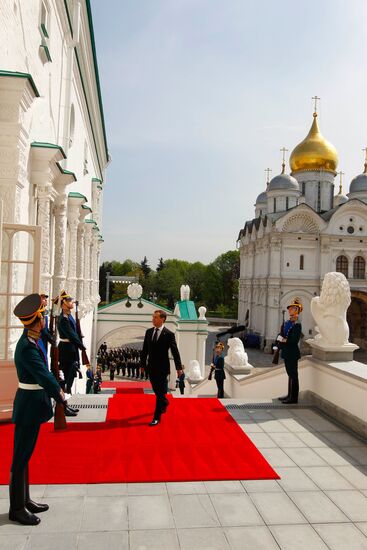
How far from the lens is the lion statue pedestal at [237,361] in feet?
34.8

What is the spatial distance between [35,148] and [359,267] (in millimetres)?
34642

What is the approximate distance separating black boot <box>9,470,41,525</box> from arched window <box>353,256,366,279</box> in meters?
36.9

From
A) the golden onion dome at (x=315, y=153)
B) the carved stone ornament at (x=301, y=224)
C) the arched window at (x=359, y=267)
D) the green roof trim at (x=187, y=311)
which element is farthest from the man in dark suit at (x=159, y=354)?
the golden onion dome at (x=315, y=153)

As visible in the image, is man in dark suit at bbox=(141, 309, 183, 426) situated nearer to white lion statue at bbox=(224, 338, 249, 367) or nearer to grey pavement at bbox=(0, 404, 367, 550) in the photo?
grey pavement at bbox=(0, 404, 367, 550)

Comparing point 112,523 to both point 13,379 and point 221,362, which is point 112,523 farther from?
point 221,362

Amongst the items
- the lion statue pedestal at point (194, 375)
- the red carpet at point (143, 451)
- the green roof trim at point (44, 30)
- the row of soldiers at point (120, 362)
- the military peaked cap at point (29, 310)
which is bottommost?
the row of soldiers at point (120, 362)

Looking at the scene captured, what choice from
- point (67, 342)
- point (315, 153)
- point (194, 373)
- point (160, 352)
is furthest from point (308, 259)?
point (160, 352)

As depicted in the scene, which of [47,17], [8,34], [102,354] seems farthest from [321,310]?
[102,354]

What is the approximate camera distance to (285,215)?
36.2 m

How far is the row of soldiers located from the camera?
2378cm

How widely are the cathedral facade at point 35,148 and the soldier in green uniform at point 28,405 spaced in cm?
238

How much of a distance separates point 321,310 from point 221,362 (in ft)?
12.8

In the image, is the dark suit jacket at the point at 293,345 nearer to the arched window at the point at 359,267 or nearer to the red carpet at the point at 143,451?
the red carpet at the point at 143,451

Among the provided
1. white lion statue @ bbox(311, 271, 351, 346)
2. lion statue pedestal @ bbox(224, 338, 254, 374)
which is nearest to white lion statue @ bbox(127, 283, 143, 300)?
lion statue pedestal @ bbox(224, 338, 254, 374)
